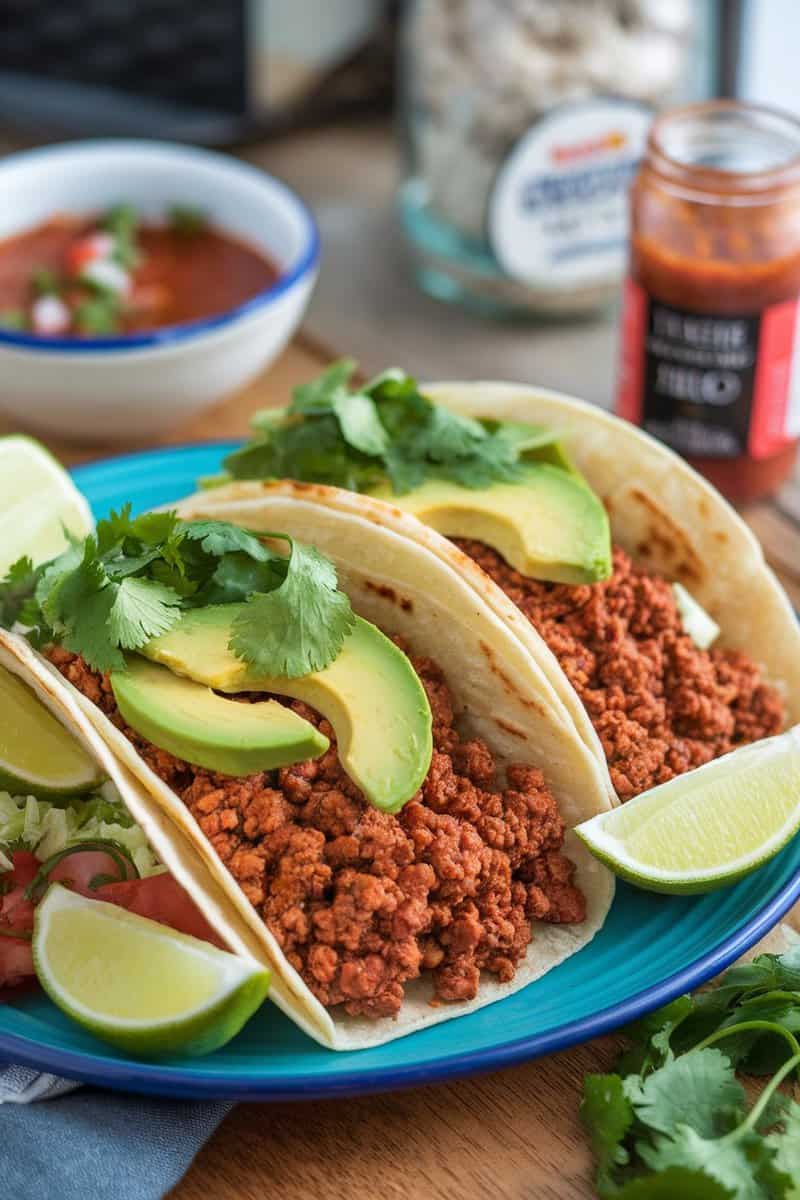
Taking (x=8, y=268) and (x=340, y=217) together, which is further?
(x=340, y=217)

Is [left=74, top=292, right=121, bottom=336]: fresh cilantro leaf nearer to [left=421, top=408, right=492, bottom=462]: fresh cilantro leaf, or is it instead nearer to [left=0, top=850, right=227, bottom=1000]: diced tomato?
[left=421, top=408, right=492, bottom=462]: fresh cilantro leaf

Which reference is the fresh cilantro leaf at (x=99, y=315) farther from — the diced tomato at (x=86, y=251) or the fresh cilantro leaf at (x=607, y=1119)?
the fresh cilantro leaf at (x=607, y=1119)

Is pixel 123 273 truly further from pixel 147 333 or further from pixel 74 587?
pixel 74 587

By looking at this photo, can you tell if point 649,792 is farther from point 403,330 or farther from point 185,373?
point 403,330

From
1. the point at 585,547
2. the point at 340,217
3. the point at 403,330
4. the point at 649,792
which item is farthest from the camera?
the point at 340,217

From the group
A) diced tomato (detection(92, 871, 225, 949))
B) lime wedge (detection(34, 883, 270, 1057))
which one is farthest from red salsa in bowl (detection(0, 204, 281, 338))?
lime wedge (detection(34, 883, 270, 1057))

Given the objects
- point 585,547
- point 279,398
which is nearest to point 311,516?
point 585,547
